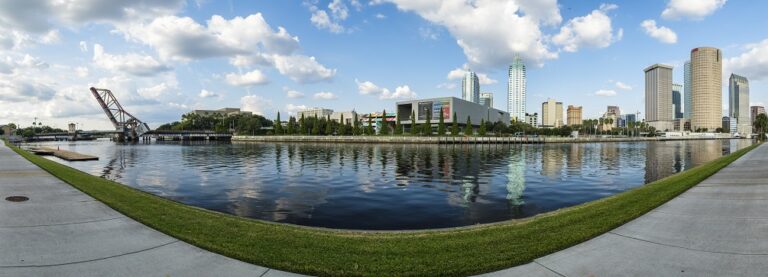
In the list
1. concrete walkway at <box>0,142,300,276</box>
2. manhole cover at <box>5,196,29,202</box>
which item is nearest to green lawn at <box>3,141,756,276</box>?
concrete walkway at <box>0,142,300,276</box>

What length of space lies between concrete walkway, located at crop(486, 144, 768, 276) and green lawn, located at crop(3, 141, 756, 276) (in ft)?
1.49

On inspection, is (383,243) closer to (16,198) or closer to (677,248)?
(677,248)

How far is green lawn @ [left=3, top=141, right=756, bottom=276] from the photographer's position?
7.13 meters

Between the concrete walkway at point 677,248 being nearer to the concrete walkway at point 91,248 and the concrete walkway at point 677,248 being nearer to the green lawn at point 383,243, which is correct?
the green lawn at point 383,243

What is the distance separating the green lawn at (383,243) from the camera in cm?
713

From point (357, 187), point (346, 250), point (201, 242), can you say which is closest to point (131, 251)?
point (201, 242)

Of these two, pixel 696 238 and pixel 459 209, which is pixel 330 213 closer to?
pixel 459 209

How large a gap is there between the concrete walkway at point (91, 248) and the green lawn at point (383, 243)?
0.39 meters

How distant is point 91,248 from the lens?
25.4 feet

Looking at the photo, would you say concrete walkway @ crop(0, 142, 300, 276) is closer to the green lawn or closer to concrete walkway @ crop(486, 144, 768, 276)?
the green lawn

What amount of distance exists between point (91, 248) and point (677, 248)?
12.0 metres

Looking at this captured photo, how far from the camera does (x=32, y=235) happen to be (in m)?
8.53

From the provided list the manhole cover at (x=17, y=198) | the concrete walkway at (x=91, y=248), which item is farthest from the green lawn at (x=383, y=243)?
the manhole cover at (x=17, y=198)

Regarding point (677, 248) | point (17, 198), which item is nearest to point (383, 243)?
point (677, 248)
